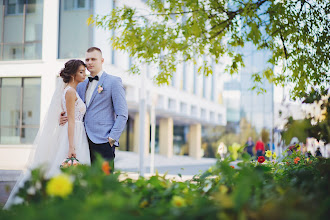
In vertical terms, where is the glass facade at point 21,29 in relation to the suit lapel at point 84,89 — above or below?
above

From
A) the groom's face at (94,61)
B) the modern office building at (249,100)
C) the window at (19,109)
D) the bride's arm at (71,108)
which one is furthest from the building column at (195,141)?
the bride's arm at (71,108)

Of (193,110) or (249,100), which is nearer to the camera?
(193,110)

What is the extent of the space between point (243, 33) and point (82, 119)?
11.1ft

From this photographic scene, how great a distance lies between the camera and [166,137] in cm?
4525

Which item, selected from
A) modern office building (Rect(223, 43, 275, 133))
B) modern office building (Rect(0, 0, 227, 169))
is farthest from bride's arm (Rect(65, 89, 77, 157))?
modern office building (Rect(223, 43, 275, 133))

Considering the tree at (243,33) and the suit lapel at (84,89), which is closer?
the suit lapel at (84,89)

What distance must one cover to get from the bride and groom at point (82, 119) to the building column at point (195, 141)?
50.1 meters

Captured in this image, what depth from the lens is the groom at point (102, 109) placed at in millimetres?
4438

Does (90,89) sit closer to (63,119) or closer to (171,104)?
(63,119)

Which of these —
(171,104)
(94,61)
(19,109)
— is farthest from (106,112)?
(171,104)

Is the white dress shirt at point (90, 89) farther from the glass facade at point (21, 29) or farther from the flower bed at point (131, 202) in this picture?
the glass facade at point (21, 29)

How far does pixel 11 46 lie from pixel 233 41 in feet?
55.0

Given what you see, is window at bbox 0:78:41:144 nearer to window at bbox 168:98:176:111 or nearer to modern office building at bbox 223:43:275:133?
window at bbox 168:98:176:111

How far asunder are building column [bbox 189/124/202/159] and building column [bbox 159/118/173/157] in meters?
9.38
